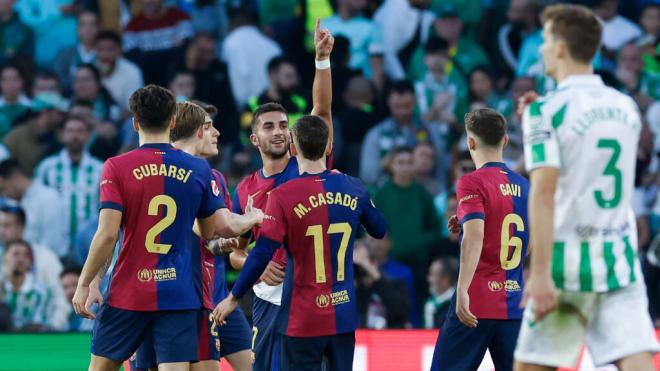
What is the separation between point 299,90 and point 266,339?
240 inches

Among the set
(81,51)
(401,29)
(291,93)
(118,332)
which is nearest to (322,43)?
(118,332)

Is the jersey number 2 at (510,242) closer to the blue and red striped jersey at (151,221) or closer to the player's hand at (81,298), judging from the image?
the blue and red striped jersey at (151,221)

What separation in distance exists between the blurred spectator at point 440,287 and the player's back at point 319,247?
5.19m

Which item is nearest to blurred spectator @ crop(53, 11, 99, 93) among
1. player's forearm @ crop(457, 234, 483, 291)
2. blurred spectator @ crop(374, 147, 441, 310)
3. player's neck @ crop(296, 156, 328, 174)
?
blurred spectator @ crop(374, 147, 441, 310)

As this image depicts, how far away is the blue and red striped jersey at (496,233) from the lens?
696 cm

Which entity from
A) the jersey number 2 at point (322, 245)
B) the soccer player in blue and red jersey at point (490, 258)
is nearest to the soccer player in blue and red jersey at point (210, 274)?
the jersey number 2 at point (322, 245)

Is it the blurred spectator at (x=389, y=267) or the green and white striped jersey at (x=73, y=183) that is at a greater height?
the green and white striped jersey at (x=73, y=183)

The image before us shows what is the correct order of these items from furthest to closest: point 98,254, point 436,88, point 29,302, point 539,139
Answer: point 436,88 < point 29,302 < point 98,254 < point 539,139

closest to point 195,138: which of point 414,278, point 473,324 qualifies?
point 473,324

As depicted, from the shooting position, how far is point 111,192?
249 inches

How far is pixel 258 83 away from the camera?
1360 centimetres

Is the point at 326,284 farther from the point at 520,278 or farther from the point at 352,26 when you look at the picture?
the point at 352,26

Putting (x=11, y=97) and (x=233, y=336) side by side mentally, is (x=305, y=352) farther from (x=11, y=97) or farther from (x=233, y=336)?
(x=11, y=97)

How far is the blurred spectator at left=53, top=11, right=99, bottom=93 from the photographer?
13.8m
